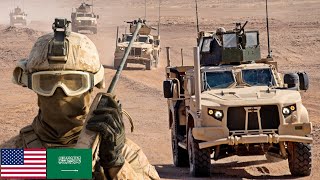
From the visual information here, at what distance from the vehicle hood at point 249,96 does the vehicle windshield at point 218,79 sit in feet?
0.86

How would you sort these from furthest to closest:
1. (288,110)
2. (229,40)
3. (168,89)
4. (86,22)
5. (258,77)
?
(86,22) → (229,40) → (258,77) → (168,89) → (288,110)

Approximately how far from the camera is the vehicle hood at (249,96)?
41.0ft

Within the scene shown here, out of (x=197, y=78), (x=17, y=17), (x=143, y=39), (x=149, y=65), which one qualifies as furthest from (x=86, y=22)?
(x=197, y=78)

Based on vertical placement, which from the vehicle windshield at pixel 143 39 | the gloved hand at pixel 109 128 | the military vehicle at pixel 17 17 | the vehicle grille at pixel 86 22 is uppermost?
the military vehicle at pixel 17 17

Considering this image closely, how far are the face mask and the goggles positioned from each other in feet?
0.08

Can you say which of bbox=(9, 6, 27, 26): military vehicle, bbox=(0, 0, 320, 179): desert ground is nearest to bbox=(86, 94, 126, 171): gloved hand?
bbox=(0, 0, 320, 179): desert ground

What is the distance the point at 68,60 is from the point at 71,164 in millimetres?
513

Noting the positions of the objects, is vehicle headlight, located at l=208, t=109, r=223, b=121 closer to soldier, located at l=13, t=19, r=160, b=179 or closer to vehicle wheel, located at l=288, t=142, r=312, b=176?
vehicle wheel, located at l=288, t=142, r=312, b=176

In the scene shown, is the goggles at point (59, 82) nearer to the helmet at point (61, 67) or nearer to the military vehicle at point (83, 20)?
the helmet at point (61, 67)

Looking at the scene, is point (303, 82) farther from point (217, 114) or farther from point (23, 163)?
point (23, 163)

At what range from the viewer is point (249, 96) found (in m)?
12.7

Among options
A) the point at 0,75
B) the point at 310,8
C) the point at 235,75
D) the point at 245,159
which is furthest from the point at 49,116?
the point at 310,8

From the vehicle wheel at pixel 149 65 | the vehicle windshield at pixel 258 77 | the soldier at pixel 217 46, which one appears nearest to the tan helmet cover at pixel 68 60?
the vehicle windshield at pixel 258 77

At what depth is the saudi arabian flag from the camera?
308 centimetres
